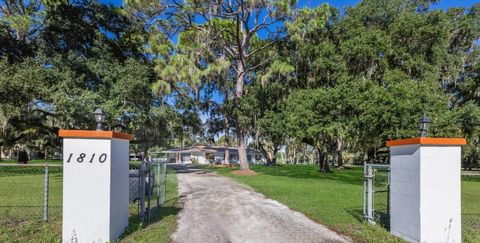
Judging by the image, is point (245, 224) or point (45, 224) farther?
point (245, 224)

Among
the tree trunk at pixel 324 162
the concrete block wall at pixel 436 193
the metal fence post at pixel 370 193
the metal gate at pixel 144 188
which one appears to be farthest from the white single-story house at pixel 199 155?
the concrete block wall at pixel 436 193

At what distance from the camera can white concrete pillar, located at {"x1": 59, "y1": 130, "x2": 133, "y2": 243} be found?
4613 mm

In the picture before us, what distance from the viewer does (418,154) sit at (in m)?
4.84

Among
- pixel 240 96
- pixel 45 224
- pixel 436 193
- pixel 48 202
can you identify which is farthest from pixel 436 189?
pixel 240 96

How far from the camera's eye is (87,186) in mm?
4660

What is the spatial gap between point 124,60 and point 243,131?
9.21 metres

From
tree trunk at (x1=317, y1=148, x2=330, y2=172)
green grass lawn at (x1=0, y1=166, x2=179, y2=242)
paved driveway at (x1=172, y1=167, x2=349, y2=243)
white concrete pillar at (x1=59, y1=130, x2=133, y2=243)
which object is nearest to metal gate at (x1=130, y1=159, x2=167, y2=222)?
green grass lawn at (x1=0, y1=166, x2=179, y2=242)

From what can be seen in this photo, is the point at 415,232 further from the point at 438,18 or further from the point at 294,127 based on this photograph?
the point at 438,18

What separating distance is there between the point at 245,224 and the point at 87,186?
9.73ft

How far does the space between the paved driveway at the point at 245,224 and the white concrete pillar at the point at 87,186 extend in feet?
3.96

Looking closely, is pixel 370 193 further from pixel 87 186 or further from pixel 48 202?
pixel 48 202

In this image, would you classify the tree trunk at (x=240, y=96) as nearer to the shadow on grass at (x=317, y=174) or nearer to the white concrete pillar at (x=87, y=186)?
the shadow on grass at (x=317, y=174)

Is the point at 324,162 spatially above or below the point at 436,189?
below

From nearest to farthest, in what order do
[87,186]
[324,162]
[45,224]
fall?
[87,186], [45,224], [324,162]
